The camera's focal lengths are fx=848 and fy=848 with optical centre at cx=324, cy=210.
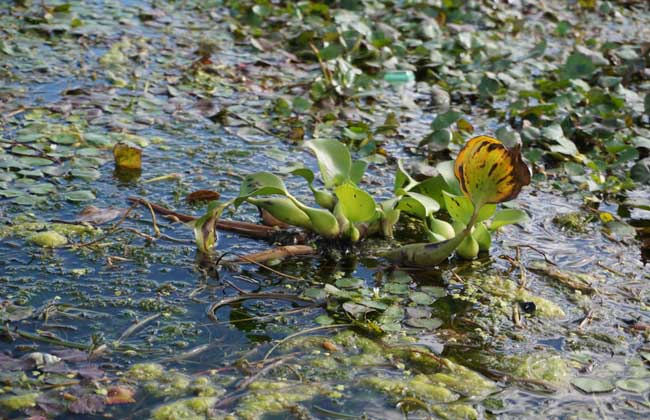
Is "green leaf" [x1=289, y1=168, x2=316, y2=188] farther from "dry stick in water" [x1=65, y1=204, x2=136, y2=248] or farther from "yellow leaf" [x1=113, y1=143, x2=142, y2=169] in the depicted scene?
"yellow leaf" [x1=113, y1=143, x2=142, y2=169]

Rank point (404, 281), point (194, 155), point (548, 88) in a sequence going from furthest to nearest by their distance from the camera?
point (548, 88) < point (194, 155) < point (404, 281)

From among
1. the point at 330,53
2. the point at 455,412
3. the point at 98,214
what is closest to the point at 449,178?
the point at 455,412

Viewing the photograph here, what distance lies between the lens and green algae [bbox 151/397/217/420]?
1610mm

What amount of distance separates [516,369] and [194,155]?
1.52 metres

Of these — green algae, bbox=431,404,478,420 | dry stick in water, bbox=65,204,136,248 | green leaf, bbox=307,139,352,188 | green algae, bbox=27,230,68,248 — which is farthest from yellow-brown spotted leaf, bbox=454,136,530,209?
green algae, bbox=27,230,68,248

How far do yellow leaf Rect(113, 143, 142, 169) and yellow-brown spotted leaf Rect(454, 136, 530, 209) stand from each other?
1.13 m

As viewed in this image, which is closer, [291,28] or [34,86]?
[34,86]

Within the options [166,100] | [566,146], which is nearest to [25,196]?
[166,100]

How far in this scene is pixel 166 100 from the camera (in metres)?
3.42

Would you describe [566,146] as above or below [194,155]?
above

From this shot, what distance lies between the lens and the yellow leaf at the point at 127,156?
8.96ft

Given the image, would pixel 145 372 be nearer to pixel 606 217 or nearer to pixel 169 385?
pixel 169 385

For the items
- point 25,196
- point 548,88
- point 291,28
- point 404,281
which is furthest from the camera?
point 291,28

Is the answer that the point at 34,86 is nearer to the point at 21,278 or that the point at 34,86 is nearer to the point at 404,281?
the point at 21,278
